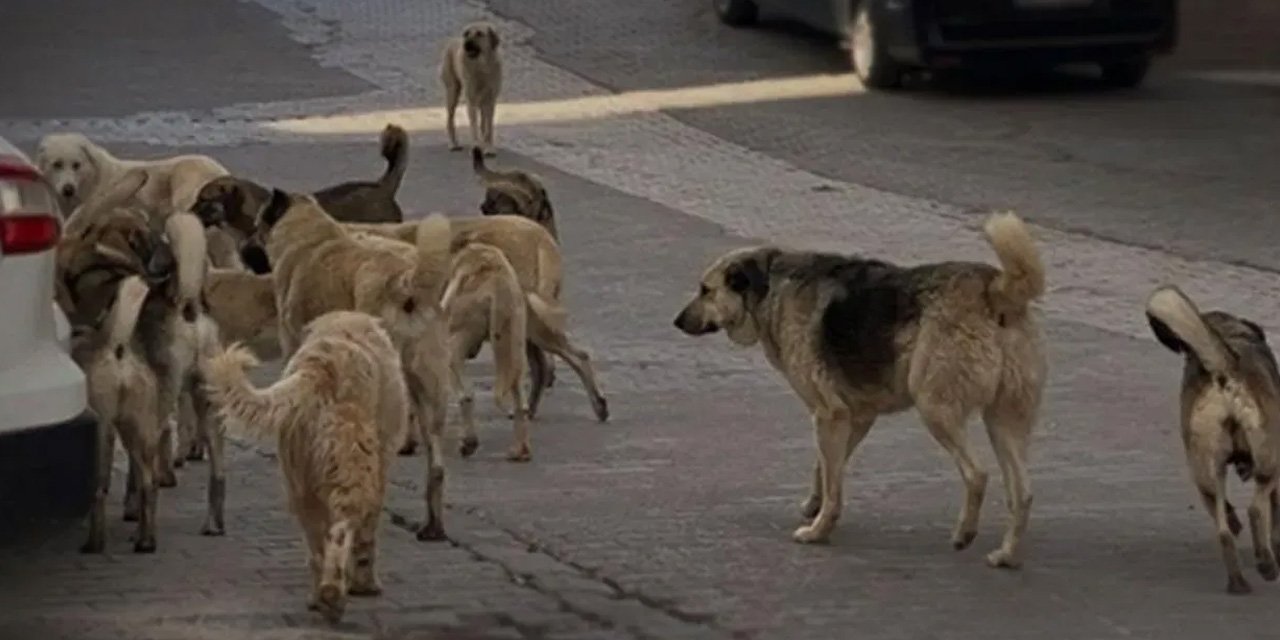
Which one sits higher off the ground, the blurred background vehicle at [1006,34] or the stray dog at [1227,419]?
the stray dog at [1227,419]

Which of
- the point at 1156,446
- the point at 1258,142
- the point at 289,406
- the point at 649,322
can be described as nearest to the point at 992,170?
the point at 1258,142

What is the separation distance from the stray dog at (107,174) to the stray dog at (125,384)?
3298 mm

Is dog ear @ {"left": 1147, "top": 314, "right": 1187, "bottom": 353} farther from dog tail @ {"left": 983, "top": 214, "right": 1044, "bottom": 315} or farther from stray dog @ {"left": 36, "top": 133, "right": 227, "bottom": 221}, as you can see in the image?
stray dog @ {"left": 36, "top": 133, "right": 227, "bottom": 221}

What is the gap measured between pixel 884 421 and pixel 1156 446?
47.9 inches

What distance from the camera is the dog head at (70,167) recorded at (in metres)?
12.3

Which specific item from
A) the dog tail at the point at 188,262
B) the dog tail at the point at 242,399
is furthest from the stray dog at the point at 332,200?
the dog tail at the point at 242,399

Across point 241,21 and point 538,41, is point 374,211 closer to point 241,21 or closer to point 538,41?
point 538,41

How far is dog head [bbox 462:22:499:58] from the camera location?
1923cm

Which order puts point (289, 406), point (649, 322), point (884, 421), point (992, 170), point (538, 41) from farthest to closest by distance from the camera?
point (538, 41)
point (992, 170)
point (649, 322)
point (884, 421)
point (289, 406)

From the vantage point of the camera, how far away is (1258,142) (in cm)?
1945

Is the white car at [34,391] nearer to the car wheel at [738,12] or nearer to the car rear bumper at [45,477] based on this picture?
the car rear bumper at [45,477]

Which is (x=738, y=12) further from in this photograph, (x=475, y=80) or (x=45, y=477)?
(x=45, y=477)

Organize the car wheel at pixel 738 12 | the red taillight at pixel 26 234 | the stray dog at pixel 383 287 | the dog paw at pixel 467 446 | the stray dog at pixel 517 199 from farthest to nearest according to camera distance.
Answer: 1. the car wheel at pixel 738 12
2. the stray dog at pixel 517 199
3. the dog paw at pixel 467 446
4. the stray dog at pixel 383 287
5. the red taillight at pixel 26 234

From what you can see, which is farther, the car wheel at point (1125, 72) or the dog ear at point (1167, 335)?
the car wheel at point (1125, 72)
